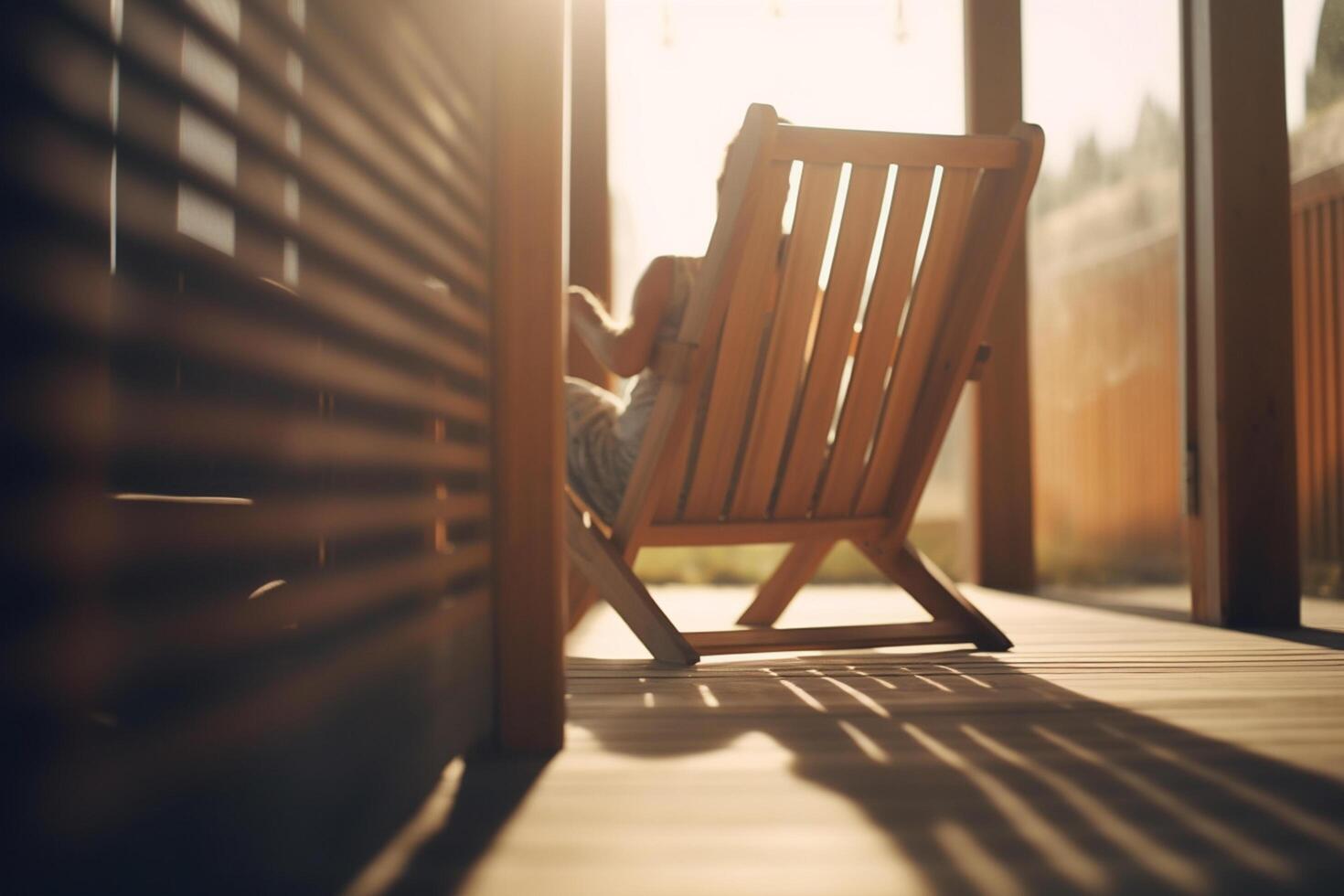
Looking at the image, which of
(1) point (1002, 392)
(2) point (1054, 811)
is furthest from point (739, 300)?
(1) point (1002, 392)

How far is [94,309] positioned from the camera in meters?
0.63

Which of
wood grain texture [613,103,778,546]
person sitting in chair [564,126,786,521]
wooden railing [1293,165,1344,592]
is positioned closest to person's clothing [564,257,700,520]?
person sitting in chair [564,126,786,521]

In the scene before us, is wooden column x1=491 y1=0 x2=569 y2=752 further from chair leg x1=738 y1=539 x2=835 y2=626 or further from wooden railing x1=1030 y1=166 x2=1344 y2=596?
wooden railing x1=1030 y1=166 x2=1344 y2=596

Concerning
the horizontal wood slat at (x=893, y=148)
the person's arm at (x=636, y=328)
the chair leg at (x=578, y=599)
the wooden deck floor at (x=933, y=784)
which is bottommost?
the wooden deck floor at (x=933, y=784)

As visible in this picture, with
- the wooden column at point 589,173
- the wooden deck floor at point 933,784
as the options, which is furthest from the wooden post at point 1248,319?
the wooden column at point 589,173

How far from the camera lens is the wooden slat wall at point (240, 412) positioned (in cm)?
60

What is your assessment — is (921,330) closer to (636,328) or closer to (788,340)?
(788,340)

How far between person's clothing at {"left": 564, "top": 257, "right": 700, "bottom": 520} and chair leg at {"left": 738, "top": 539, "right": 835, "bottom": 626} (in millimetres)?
424

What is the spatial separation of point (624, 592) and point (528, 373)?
2.88 feet

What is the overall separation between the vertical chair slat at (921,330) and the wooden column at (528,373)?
1.00m

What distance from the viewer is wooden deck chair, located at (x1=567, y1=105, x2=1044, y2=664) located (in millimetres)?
1876

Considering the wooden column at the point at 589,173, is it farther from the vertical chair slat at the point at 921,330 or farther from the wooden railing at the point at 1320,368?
the wooden railing at the point at 1320,368

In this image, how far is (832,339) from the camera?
2.02 meters

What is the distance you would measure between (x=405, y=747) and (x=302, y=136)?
2.19 ft
